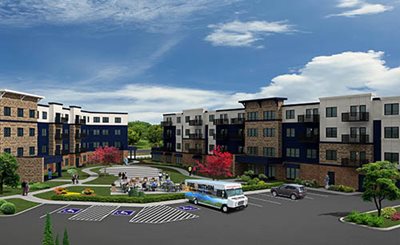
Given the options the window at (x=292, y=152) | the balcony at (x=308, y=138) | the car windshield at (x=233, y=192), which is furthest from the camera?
the window at (x=292, y=152)

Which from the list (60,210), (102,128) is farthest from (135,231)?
(102,128)

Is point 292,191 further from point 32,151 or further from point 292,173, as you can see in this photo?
point 32,151

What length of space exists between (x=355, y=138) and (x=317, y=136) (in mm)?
6189

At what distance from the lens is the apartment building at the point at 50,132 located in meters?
48.6

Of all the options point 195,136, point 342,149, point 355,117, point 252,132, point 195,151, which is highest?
point 355,117

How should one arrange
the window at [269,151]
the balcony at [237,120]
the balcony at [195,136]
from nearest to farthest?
the window at [269,151]
the balcony at [237,120]
the balcony at [195,136]

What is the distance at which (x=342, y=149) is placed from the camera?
4600cm

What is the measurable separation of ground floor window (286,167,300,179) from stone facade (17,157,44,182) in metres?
36.4

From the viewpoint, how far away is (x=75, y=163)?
245 ft

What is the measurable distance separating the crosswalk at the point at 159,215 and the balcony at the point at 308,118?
2685cm

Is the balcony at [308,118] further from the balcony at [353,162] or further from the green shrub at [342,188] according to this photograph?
the green shrub at [342,188]

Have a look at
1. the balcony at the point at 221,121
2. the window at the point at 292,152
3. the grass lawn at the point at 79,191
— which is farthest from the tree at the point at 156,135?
the grass lawn at the point at 79,191

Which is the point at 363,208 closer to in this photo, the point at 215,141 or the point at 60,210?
the point at 60,210

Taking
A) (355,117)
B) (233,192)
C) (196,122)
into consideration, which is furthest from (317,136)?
(196,122)
